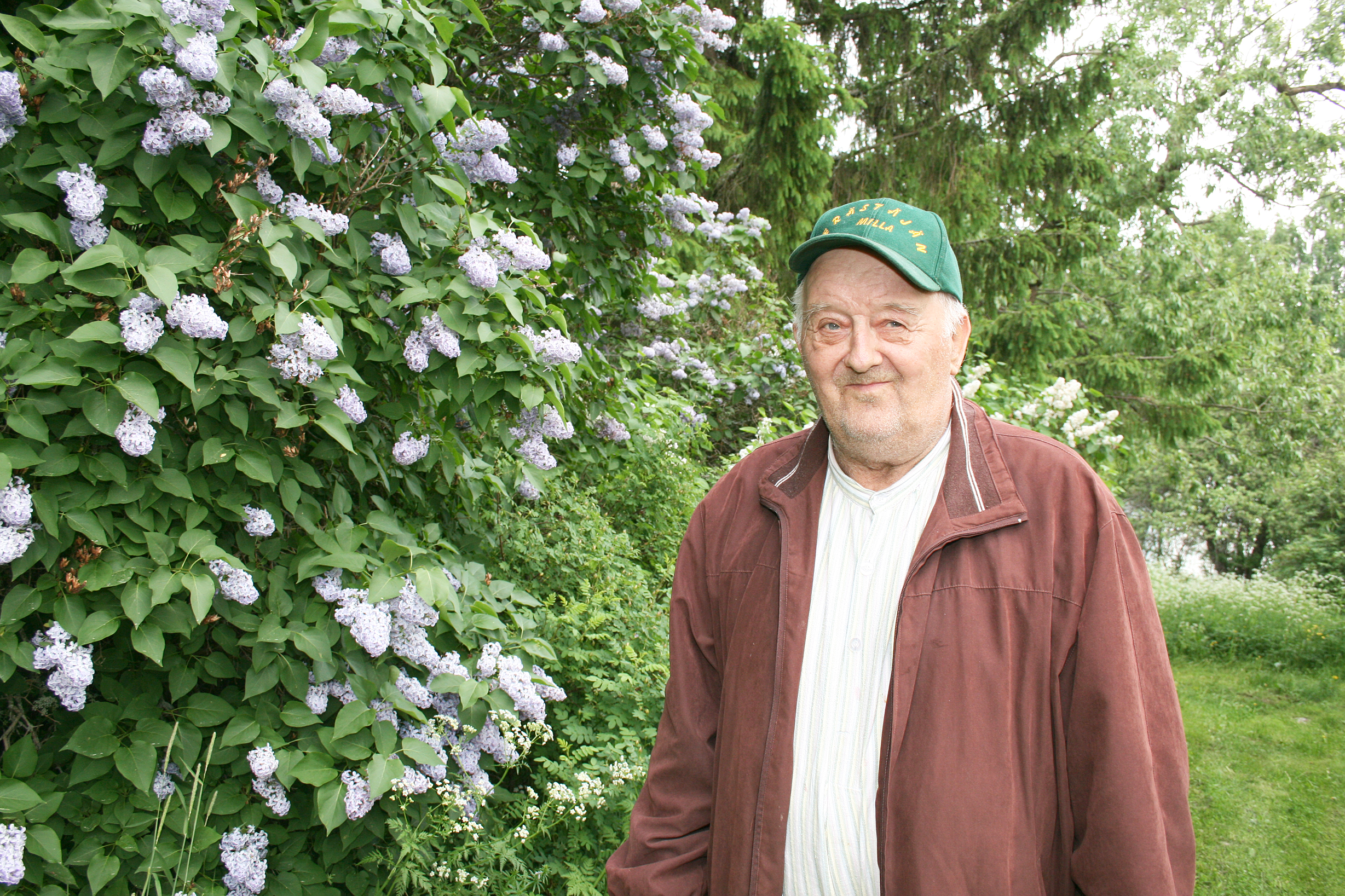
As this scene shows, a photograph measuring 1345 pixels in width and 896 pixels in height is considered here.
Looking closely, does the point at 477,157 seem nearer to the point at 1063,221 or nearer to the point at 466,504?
the point at 466,504

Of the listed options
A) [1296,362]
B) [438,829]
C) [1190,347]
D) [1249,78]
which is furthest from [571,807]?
[1249,78]

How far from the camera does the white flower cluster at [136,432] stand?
1.77 meters

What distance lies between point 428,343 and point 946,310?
126 centimetres

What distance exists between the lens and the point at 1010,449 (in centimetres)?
159

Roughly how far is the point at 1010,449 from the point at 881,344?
31 centimetres

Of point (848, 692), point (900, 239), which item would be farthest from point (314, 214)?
point (848, 692)

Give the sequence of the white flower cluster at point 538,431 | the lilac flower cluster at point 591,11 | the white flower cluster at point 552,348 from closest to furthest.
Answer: the white flower cluster at point 552,348
the white flower cluster at point 538,431
the lilac flower cluster at point 591,11

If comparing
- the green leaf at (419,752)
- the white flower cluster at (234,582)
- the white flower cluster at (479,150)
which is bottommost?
the green leaf at (419,752)

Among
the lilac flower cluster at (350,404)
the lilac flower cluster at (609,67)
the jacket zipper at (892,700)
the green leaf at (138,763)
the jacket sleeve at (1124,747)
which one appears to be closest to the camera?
the jacket sleeve at (1124,747)

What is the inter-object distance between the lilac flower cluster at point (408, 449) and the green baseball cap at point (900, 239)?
119 cm

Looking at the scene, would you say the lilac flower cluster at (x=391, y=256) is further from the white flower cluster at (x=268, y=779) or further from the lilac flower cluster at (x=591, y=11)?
the lilac flower cluster at (x=591, y=11)

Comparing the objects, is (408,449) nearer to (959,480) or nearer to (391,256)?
(391,256)

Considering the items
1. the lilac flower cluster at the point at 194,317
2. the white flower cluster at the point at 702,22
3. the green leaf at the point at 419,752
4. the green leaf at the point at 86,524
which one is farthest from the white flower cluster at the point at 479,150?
the green leaf at the point at 419,752

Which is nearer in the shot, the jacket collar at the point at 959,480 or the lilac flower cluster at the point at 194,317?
the jacket collar at the point at 959,480
